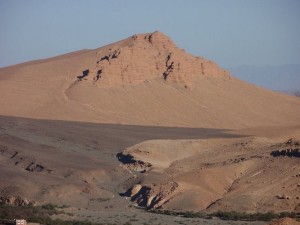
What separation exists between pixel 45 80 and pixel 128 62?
9.06 meters

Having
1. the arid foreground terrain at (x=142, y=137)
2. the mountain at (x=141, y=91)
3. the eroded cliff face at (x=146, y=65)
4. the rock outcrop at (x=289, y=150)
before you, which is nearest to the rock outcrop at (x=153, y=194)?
the arid foreground terrain at (x=142, y=137)

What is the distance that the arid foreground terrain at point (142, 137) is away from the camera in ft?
141

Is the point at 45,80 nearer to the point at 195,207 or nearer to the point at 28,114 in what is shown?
the point at 28,114

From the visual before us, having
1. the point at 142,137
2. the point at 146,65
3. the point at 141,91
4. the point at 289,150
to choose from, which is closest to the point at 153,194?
the point at 289,150

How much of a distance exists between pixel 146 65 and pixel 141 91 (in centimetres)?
446

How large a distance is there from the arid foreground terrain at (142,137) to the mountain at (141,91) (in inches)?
5.3

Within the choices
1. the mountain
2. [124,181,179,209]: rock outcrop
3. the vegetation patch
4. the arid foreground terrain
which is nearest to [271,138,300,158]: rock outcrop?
the arid foreground terrain

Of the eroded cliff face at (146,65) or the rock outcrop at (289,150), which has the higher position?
the eroded cliff face at (146,65)

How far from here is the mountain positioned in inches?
3255

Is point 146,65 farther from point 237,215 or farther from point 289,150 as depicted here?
point 237,215

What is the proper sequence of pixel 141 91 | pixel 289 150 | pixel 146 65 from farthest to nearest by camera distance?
1. pixel 146 65
2. pixel 141 91
3. pixel 289 150

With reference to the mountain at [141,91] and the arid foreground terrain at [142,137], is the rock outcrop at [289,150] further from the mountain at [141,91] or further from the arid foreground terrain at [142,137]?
the mountain at [141,91]

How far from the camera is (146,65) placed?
92438mm

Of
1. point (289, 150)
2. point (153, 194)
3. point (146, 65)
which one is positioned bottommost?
point (153, 194)
